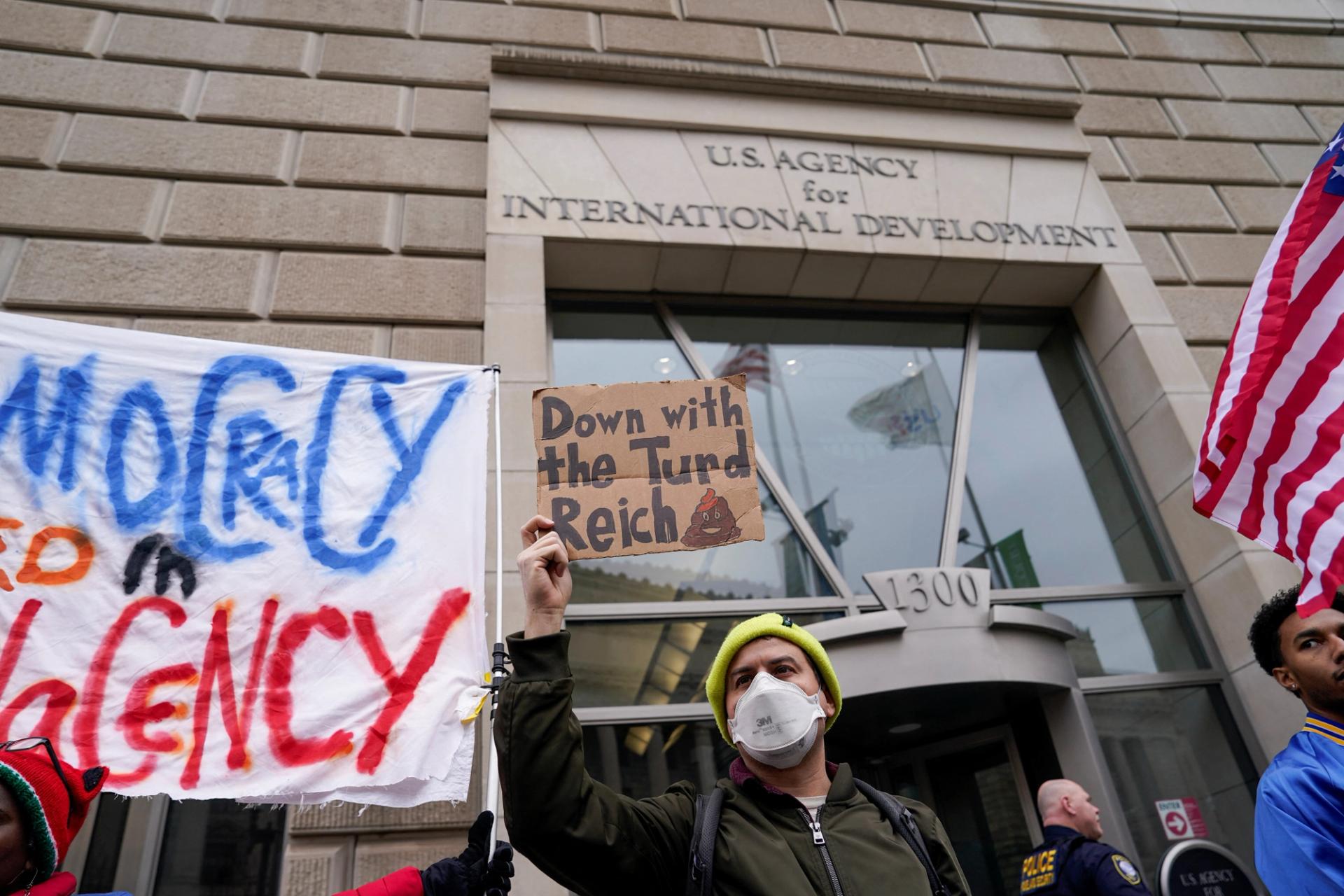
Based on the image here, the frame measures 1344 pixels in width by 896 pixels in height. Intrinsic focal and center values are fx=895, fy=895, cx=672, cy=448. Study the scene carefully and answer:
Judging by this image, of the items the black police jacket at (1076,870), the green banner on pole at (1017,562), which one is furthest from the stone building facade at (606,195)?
the black police jacket at (1076,870)

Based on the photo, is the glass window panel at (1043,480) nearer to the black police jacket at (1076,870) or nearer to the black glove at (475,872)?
the black police jacket at (1076,870)

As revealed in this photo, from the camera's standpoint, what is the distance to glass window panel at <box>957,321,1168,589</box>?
5914 mm

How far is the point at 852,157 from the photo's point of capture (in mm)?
6641

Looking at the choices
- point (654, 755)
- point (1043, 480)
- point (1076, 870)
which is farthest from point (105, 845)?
point (1043, 480)

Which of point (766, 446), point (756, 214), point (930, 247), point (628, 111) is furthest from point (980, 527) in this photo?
point (628, 111)

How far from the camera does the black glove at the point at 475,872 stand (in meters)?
2.49

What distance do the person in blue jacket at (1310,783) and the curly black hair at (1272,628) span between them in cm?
8

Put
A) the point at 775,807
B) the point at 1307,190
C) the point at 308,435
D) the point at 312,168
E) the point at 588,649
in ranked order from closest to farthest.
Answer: the point at 775,807 → the point at 1307,190 → the point at 308,435 → the point at 588,649 → the point at 312,168

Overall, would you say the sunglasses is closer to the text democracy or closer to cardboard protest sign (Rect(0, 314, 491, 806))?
cardboard protest sign (Rect(0, 314, 491, 806))

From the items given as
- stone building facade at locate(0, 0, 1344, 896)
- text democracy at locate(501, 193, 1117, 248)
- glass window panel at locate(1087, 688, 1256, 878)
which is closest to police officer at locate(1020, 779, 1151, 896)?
stone building facade at locate(0, 0, 1344, 896)

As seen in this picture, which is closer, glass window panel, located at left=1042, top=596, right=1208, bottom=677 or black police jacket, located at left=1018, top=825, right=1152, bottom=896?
black police jacket, located at left=1018, top=825, right=1152, bottom=896

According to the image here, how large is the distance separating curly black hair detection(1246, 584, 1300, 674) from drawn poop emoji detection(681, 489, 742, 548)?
2.09 meters

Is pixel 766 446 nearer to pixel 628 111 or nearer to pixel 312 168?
pixel 628 111

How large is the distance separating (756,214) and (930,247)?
4.14 feet
